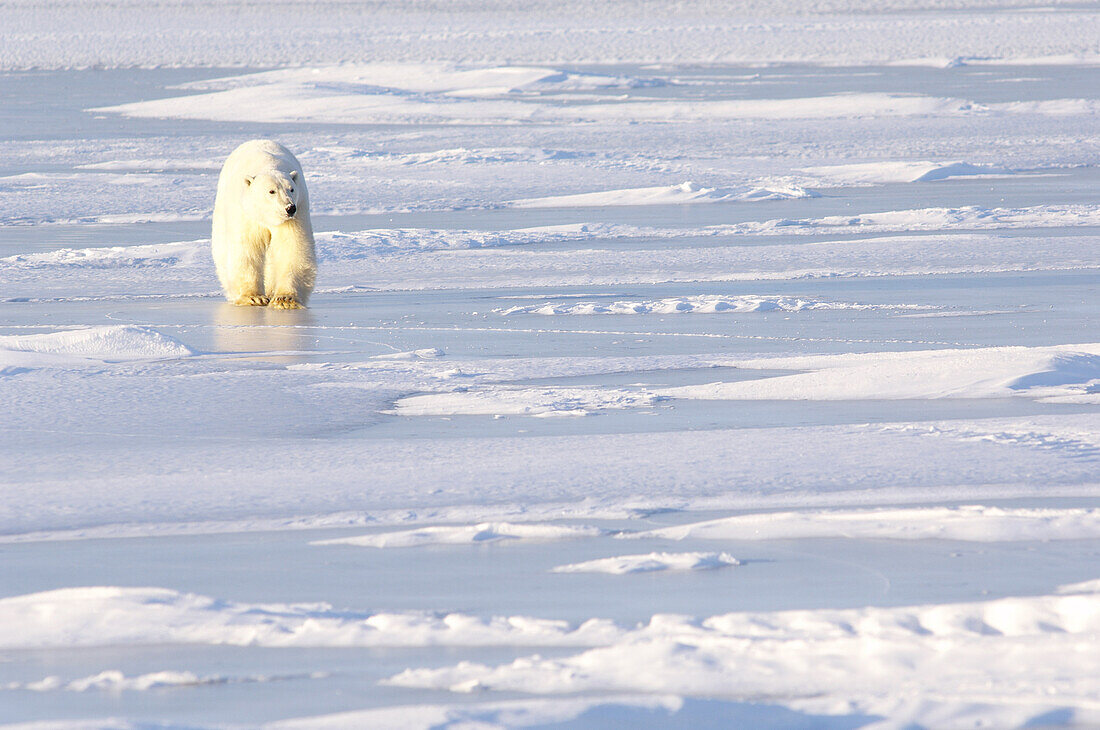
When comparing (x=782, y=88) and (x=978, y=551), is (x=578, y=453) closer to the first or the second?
(x=978, y=551)

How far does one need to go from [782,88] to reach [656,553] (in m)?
18.5

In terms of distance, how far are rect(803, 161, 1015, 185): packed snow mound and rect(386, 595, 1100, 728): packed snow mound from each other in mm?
9885

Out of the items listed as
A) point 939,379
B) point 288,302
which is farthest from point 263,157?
point 939,379

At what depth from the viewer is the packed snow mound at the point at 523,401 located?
17.4ft

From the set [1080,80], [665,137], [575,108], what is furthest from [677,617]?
[1080,80]

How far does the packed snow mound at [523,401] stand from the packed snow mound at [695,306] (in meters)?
1.80

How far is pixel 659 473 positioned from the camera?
4445 mm

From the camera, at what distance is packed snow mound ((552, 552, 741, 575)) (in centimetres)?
360

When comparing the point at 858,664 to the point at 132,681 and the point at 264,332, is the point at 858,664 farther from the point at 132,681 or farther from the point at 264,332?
the point at 264,332

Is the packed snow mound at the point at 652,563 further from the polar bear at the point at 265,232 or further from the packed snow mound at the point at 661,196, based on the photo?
the packed snow mound at the point at 661,196

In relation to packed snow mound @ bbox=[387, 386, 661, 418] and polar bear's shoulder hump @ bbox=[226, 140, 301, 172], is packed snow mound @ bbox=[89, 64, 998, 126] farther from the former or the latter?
packed snow mound @ bbox=[387, 386, 661, 418]

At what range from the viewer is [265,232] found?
812 cm

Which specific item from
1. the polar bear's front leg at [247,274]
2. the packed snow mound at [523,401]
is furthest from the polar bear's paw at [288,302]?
the packed snow mound at [523,401]

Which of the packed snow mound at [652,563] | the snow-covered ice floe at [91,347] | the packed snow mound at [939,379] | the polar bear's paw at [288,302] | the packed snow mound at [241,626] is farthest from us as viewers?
the polar bear's paw at [288,302]
